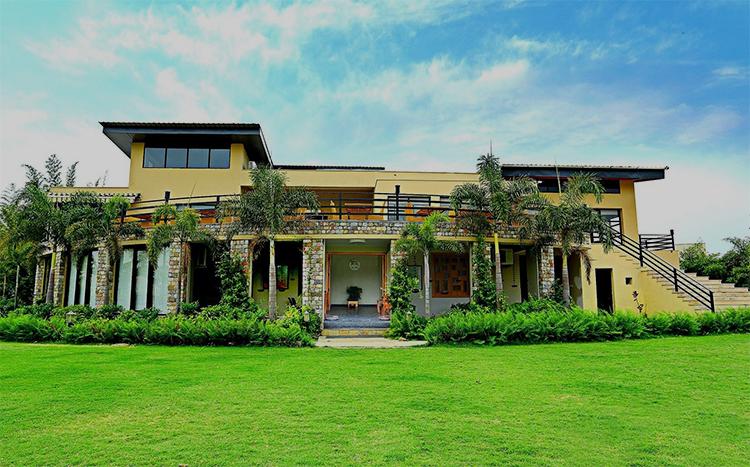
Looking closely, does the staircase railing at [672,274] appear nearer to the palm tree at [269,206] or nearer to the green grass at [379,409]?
the green grass at [379,409]

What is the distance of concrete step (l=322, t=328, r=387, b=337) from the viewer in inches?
542

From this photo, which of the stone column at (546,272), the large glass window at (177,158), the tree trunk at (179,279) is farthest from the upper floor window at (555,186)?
the large glass window at (177,158)

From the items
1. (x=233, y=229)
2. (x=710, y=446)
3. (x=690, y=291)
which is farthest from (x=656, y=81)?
(x=233, y=229)

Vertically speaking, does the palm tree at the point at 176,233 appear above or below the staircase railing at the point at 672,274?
above

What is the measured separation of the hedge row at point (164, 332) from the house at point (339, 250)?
2812 millimetres

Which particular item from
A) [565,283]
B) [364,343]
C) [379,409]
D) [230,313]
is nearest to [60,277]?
[230,313]

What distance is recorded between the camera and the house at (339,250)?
15211 mm

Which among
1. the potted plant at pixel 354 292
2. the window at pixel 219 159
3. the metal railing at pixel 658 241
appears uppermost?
the window at pixel 219 159

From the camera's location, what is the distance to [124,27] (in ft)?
38.0

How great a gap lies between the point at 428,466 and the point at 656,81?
13051 mm

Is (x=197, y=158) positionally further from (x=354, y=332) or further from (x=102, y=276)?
(x=354, y=332)

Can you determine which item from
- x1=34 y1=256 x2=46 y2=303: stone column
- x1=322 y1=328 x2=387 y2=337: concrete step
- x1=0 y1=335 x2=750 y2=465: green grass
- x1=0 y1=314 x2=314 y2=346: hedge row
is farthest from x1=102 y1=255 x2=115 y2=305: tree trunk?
x1=322 y1=328 x2=387 y2=337: concrete step

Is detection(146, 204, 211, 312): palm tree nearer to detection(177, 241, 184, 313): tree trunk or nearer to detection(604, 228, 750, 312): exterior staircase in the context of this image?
detection(177, 241, 184, 313): tree trunk

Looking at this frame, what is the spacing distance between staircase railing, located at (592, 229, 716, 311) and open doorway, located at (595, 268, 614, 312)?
1.19 meters
